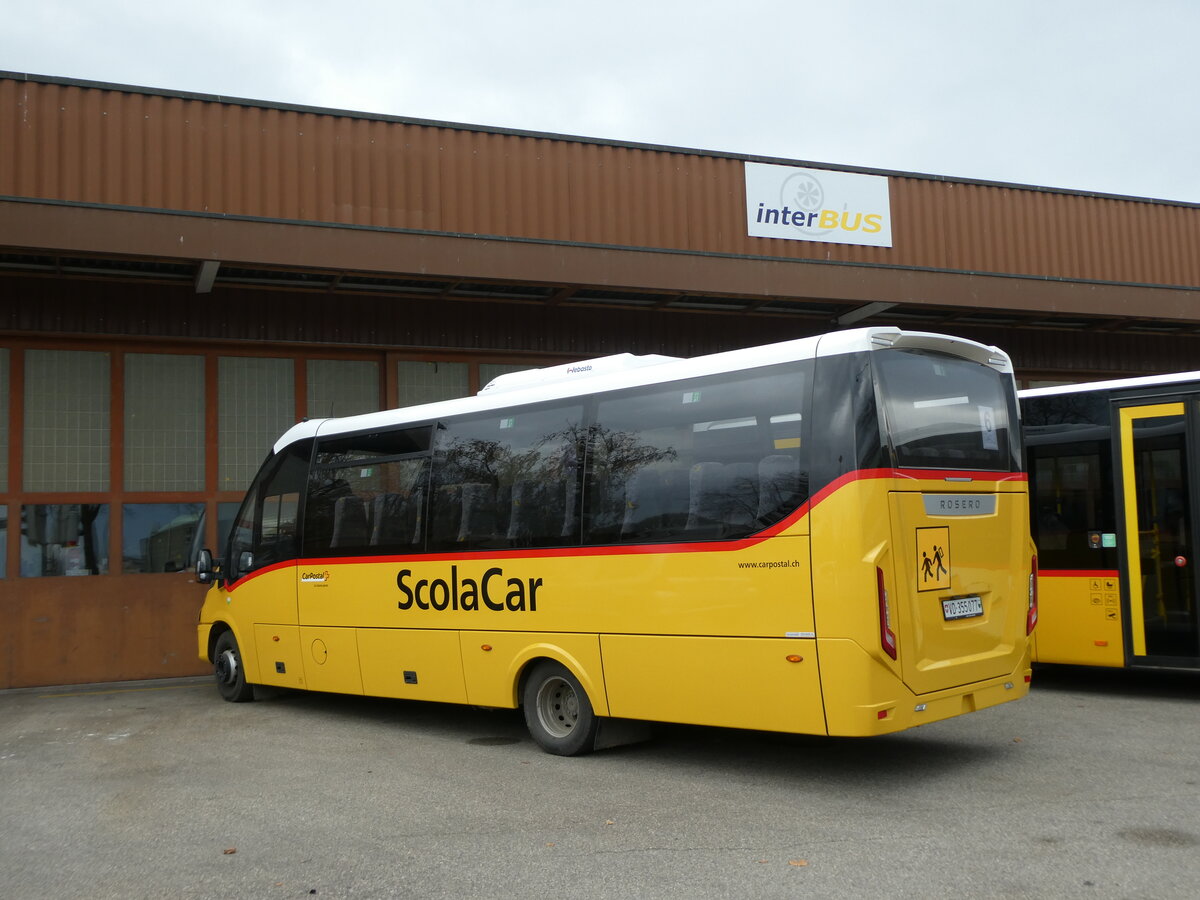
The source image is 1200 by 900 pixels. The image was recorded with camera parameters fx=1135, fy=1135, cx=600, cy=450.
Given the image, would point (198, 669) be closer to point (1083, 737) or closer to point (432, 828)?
point (432, 828)

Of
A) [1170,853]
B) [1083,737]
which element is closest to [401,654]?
[1083,737]

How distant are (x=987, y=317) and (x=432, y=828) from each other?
13358mm

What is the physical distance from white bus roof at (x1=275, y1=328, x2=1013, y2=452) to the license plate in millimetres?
1652

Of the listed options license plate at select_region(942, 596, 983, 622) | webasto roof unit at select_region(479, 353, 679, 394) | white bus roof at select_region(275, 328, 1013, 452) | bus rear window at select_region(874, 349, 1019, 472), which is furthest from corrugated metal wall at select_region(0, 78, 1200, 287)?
license plate at select_region(942, 596, 983, 622)

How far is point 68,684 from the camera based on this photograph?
13461 mm

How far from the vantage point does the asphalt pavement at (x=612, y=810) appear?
5242 mm

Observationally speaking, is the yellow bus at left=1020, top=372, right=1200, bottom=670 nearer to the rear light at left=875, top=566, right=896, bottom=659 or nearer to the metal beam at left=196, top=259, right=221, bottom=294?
the rear light at left=875, top=566, right=896, bottom=659

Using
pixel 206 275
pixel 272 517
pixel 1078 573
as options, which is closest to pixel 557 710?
pixel 272 517

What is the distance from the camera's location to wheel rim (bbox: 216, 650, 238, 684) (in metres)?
A: 12.0

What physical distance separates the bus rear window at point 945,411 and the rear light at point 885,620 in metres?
0.76

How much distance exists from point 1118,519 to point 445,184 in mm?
8485

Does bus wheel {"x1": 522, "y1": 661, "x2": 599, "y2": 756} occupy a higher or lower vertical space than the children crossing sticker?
lower

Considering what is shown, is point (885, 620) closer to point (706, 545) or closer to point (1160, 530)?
point (706, 545)

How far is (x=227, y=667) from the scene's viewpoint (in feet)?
39.6
